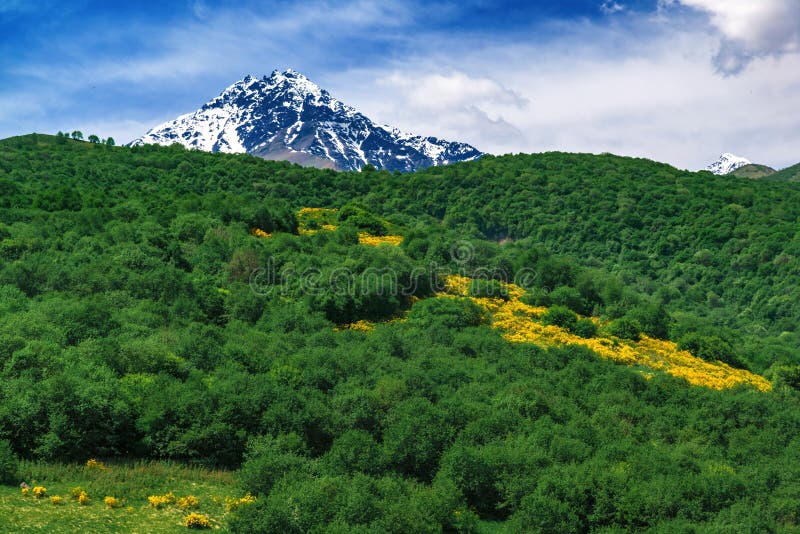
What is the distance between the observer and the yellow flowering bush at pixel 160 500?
2298 cm

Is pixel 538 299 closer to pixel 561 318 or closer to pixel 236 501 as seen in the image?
pixel 561 318

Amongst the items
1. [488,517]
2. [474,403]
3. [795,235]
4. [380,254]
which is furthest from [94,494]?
[795,235]

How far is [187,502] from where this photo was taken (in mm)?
23484

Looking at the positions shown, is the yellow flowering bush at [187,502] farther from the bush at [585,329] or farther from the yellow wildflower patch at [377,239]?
the yellow wildflower patch at [377,239]

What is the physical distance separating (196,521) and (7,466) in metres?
6.48

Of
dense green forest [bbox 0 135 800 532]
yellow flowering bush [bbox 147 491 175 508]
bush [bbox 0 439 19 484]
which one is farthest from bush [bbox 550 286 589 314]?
bush [bbox 0 439 19 484]

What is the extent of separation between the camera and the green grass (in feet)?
67.4

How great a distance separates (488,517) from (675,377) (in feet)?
59.5

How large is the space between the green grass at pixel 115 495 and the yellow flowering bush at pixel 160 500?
0.15 meters

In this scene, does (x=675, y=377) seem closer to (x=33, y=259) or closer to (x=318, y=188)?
(x=33, y=259)

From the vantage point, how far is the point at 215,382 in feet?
100

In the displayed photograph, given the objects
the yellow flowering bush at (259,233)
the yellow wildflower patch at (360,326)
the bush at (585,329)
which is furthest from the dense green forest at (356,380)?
the bush at (585,329)

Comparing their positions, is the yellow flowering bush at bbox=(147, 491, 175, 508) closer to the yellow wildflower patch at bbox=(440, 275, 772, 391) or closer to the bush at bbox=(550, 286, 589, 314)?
the yellow wildflower patch at bbox=(440, 275, 772, 391)

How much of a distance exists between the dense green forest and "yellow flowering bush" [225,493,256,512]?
1.27 ft
